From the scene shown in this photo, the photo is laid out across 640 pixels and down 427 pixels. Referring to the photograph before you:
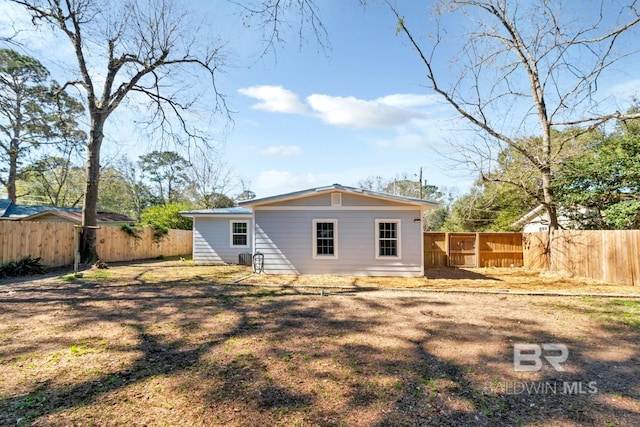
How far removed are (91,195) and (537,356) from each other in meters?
15.0

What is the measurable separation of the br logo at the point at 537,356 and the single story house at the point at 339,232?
630cm

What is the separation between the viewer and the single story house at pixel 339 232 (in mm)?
10414

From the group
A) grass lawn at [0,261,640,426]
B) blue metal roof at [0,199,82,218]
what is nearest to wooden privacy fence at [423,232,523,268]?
grass lawn at [0,261,640,426]

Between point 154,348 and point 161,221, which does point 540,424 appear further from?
point 161,221

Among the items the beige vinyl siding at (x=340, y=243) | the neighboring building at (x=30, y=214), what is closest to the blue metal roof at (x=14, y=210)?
the neighboring building at (x=30, y=214)

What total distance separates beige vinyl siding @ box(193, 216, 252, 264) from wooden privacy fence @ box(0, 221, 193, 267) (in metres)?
3.30

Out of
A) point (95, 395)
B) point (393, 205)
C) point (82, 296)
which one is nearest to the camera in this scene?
point (95, 395)

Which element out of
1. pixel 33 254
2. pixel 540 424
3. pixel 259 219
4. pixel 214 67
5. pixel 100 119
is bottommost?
pixel 540 424

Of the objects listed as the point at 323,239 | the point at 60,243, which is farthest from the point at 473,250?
the point at 60,243

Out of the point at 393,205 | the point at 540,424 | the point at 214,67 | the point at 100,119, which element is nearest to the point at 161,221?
the point at 100,119

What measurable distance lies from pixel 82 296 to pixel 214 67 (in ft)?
32.7

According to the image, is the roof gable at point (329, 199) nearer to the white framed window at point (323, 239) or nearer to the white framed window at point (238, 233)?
the white framed window at point (323, 239)

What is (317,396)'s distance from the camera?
2.86 m

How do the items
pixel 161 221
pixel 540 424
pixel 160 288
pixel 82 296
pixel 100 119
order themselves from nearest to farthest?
pixel 540 424 < pixel 82 296 < pixel 160 288 < pixel 100 119 < pixel 161 221
